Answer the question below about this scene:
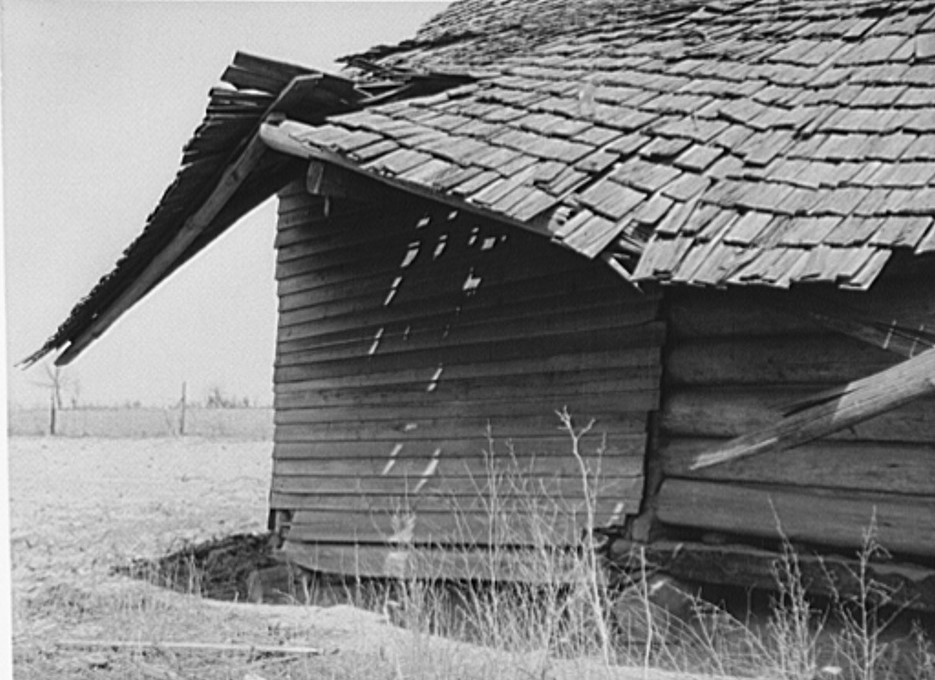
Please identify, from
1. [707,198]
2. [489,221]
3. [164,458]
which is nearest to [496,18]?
[489,221]

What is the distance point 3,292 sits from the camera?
4.48m

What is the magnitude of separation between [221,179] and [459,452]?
2.66 metres

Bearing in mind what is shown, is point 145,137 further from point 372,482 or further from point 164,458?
point 164,458

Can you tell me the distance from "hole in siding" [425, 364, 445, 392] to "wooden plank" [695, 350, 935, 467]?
271cm

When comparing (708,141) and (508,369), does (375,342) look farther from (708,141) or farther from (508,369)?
(708,141)

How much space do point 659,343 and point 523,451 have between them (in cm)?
132

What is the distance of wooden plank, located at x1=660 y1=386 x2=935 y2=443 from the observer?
5.79m

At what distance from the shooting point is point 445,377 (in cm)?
823

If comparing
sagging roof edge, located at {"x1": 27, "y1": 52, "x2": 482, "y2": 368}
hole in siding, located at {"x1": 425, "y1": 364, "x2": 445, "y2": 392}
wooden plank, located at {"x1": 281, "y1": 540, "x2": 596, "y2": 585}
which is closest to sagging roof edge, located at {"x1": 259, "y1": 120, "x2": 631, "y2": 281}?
sagging roof edge, located at {"x1": 27, "y1": 52, "x2": 482, "y2": 368}

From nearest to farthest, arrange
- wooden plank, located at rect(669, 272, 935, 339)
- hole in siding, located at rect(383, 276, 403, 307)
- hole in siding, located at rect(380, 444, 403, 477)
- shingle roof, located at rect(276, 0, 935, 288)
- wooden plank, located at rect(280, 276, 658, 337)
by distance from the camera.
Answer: shingle roof, located at rect(276, 0, 935, 288), wooden plank, located at rect(669, 272, 935, 339), wooden plank, located at rect(280, 276, 658, 337), hole in siding, located at rect(380, 444, 403, 477), hole in siding, located at rect(383, 276, 403, 307)

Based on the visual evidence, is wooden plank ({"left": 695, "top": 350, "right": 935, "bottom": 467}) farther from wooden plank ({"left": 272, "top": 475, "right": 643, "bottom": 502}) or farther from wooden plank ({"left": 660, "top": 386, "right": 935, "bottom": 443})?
wooden plank ({"left": 272, "top": 475, "right": 643, "bottom": 502})

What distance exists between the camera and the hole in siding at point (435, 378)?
8.28 metres

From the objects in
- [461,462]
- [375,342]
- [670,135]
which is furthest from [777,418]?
[375,342]

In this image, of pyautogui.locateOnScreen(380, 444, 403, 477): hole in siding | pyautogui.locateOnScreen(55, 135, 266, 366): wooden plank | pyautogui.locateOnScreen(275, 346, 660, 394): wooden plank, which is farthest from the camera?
pyautogui.locateOnScreen(380, 444, 403, 477): hole in siding
